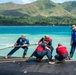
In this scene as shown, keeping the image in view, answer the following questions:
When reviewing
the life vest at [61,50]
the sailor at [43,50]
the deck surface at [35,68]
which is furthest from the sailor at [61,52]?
the sailor at [43,50]

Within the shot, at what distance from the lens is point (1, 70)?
794 inches

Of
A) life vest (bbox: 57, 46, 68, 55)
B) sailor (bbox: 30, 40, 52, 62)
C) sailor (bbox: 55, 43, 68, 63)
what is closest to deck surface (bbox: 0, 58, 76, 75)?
sailor (bbox: 55, 43, 68, 63)

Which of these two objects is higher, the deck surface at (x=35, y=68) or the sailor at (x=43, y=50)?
the sailor at (x=43, y=50)

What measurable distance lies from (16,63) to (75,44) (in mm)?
4133

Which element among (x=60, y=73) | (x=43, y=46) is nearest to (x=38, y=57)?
(x=43, y=46)

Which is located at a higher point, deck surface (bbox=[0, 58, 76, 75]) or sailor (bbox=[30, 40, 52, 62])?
sailor (bbox=[30, 40, 52, 62])

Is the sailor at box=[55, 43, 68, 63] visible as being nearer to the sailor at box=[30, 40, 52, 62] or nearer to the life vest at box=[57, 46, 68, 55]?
the life vest at box=[57, 46, 68, 55]

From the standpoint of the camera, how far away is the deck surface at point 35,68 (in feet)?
60.8

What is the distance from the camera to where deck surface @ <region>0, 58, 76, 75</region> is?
1853 centimetres

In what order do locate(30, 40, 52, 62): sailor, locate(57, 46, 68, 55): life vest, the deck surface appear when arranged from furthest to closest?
locate(30, 40, 52, 62): sailor < locate(57, 46, 68, 55): life vest < the deck surface

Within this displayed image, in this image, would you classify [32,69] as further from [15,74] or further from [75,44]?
[75,44]

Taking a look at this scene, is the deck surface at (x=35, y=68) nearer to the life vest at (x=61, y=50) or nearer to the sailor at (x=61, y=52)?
the sailor at (x=61, y=52)

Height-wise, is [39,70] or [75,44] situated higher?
[75,44]

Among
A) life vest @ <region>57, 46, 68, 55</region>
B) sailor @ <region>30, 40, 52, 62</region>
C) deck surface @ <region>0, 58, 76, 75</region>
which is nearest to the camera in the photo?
deck surface @ <region>0, 58, 76, 75</region>
